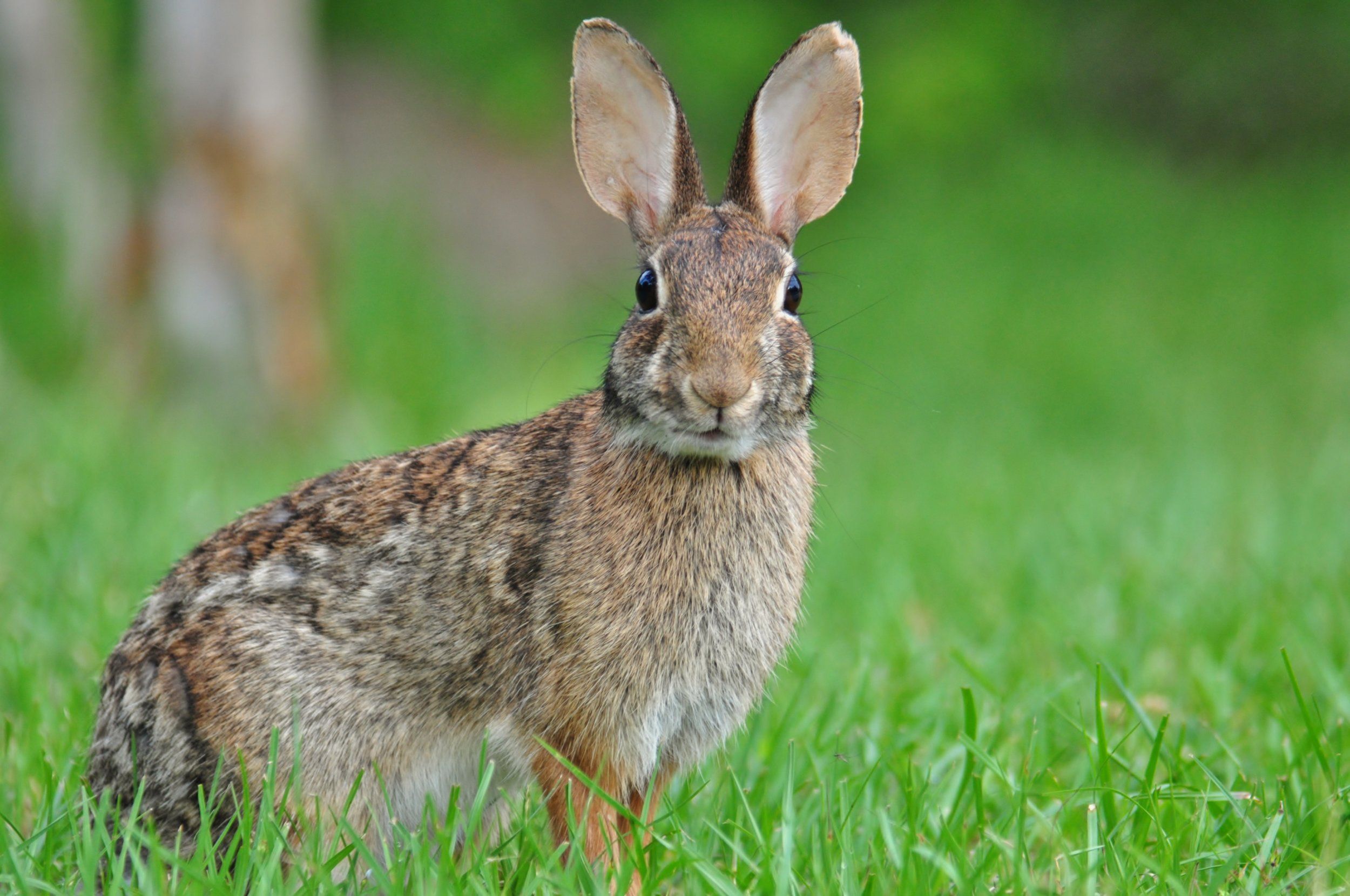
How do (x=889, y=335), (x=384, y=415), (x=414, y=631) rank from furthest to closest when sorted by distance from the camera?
(x=889, y=335) → (x=384, y=415) → (x=414, y=631)

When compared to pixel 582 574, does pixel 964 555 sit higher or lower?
lower

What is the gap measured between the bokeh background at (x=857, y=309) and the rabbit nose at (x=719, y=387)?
495 mm

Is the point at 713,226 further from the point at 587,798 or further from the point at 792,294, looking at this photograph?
the point at 587,798

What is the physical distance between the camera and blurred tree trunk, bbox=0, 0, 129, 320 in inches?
472

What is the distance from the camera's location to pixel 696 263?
9.94 feet

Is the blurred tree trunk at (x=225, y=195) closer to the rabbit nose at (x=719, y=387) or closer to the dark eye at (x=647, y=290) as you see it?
the dark eye at (x=647, y=290)

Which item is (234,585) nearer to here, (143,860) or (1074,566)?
(143,860)

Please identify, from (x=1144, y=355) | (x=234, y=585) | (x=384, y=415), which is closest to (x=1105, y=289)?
(x=1144, y=355)

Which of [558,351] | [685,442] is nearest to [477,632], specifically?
[685,442]

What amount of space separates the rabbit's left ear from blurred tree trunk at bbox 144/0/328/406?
19.3 ft

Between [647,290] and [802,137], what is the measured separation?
66 cm

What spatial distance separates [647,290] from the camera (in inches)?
122

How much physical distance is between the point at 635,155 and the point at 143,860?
198cm

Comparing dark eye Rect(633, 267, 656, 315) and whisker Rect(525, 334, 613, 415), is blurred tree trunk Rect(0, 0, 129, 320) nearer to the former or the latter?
whisker Rect(525, 334, 613, 415)
